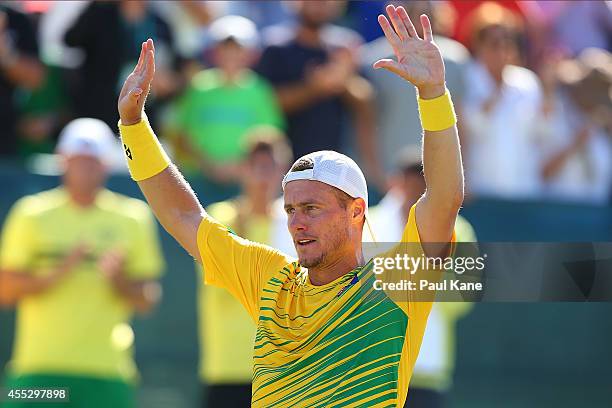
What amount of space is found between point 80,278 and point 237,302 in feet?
3.22

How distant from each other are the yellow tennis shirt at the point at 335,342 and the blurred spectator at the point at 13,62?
17.4ft

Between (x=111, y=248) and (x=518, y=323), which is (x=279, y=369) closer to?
(x=111, y=248)

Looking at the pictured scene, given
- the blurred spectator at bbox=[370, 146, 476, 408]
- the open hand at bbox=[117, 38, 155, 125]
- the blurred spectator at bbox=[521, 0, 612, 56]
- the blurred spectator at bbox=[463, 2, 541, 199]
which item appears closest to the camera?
the open hand at bbox=[117, 38, 155, 125]

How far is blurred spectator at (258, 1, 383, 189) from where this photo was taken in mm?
9508

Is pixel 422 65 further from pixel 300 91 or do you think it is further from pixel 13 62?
pixel 13 62

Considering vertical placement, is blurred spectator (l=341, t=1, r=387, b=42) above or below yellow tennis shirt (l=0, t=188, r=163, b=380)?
above

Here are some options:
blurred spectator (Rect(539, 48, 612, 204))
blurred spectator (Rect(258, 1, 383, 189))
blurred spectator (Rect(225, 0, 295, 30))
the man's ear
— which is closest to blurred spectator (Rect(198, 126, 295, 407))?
blurred spectator (Rect(258, 1, 383, 189))

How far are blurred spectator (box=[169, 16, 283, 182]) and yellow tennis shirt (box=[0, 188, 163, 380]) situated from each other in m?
1.16

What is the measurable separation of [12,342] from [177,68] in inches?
93.7

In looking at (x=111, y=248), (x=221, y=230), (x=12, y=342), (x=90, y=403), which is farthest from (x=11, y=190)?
(x=221, y=230)

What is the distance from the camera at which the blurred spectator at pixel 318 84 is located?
9.51 metres

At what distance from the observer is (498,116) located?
9750 mm

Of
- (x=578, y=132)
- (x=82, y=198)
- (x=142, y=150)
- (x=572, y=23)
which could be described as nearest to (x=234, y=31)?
(x=82, y=198)

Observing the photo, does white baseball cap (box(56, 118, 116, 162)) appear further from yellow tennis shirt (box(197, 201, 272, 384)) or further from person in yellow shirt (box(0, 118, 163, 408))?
yellow tennis shirt (box(197, 201, 272, 384))
